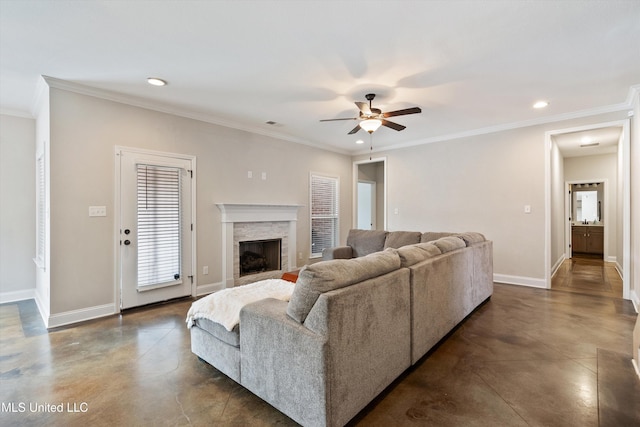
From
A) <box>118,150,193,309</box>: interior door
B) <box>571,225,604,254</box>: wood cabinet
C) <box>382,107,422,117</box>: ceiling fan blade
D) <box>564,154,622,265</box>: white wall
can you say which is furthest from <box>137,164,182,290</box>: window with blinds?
<box>571,225,604,254</box>: wood cabinet

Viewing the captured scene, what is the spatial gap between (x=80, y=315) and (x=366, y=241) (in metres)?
4.10

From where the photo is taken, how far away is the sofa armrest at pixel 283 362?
1561 mm

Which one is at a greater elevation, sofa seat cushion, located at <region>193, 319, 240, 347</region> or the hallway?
sofa seat cushion, located at <region>193, 319, 240, 347</region>

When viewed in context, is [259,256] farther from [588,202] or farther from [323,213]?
[588,202]

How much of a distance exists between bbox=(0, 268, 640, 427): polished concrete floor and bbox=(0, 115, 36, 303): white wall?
4.16ft

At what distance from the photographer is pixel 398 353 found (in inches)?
83.8

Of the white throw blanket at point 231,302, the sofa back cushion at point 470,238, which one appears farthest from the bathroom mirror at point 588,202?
the white throw blanket at point 231,302

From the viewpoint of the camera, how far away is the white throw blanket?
210cm

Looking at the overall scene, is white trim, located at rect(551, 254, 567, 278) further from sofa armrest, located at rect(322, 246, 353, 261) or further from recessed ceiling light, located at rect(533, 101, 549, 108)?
sofa armrest, located at rect(322, 246, 353, 261)

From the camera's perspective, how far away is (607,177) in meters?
7.24

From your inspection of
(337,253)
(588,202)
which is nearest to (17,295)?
(337,253)

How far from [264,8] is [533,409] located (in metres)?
3.25

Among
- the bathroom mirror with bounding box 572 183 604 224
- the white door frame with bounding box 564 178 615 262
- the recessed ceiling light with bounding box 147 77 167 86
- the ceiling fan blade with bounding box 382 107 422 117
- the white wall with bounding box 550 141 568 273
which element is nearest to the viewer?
the recessed ceiling light with bounding box 147 77 167 86
